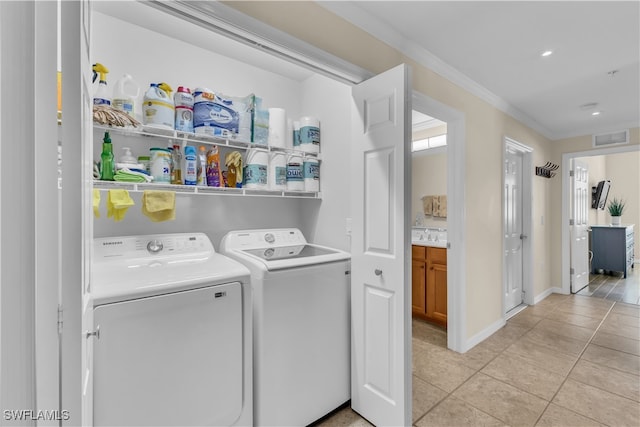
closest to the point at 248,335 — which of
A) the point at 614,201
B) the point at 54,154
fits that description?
the point at 54,154

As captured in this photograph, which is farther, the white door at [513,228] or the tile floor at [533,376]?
the white door at [513,228]

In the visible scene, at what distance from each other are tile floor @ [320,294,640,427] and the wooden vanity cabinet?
0.16 m

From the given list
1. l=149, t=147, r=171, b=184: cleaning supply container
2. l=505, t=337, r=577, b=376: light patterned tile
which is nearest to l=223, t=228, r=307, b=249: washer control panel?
l=149, t=147, r=171, b=184: cleaning supply container

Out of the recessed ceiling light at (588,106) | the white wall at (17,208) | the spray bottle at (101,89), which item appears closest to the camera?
the white wall at (17,208)

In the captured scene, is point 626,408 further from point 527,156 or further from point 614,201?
point 614,201

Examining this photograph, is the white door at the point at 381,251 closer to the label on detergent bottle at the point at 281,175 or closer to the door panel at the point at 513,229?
the label on detergent bottle at the point at 281,175

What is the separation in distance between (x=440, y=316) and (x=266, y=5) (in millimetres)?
3182

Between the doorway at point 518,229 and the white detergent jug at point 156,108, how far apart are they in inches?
149

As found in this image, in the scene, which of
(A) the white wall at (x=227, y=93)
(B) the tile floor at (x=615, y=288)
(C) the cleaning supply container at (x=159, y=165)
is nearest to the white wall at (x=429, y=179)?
(A) the white wall at (x=227, y=93)

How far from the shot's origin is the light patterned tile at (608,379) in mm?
2092

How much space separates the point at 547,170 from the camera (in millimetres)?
4211

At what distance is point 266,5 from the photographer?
1.41m

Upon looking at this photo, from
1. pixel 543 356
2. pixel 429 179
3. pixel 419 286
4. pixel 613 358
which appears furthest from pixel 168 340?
pixel 429 179

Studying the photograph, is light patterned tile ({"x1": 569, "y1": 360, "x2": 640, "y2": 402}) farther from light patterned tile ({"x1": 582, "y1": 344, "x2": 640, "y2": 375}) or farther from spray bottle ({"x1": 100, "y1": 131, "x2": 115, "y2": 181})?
spray bottle ({"x1": 100, "y1": 131, "x2": 115, "y2": 181})
